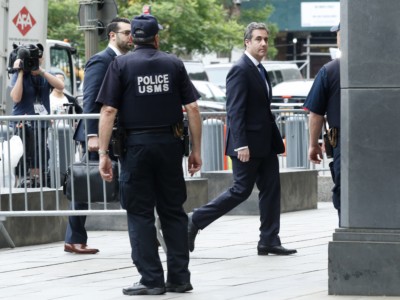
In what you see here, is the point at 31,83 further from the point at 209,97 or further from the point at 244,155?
the point at 209,97

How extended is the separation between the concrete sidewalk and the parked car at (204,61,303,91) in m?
27.0

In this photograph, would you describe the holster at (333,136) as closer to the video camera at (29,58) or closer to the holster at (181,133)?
the holster at (181,133)

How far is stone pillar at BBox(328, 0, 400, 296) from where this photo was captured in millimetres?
8227

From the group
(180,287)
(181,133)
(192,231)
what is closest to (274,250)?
(192,231)

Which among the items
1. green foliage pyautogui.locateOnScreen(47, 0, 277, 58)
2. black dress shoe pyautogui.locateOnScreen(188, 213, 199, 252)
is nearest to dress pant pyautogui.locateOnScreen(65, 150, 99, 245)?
black dress shoe pyautogui.locateOnScreen(188, 213, 199, 252)

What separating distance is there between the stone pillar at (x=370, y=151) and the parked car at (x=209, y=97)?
77.4 feet

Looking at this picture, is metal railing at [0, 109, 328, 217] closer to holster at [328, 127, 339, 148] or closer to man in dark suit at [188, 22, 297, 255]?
man in dark suit at [188, 22, 297, 255]

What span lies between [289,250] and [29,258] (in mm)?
2131

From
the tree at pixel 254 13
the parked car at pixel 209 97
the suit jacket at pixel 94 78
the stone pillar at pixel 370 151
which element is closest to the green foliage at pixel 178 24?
the tree at pixel 254 13

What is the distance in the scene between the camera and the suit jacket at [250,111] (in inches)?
429

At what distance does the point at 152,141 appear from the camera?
873 centimetres

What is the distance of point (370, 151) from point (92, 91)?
10.5 ft

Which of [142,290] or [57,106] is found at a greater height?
[57,106]

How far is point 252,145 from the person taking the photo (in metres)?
10.9
